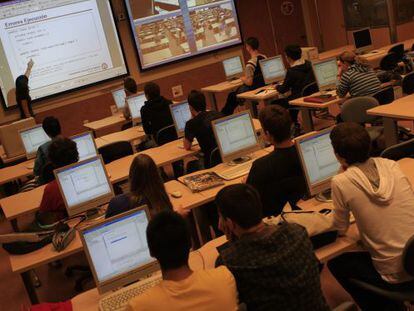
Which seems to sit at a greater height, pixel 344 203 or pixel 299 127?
pixel 344 203

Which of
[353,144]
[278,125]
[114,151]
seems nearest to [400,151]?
[278,125]

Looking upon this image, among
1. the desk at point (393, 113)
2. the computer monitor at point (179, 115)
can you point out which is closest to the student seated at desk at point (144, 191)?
the desk at point (393, 113)

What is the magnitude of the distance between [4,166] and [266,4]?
22.5ft

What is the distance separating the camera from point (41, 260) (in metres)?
3.35

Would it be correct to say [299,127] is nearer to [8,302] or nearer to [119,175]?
[119,175]

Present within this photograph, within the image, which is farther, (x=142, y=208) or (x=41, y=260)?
(x=41, y=260)

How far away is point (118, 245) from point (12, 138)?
203 inches

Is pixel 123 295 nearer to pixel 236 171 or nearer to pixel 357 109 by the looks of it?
pixel 236 171

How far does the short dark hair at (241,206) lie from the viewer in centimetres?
218

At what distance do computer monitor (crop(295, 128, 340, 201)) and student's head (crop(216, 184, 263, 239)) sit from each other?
43.3 inches

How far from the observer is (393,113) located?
4656 mm

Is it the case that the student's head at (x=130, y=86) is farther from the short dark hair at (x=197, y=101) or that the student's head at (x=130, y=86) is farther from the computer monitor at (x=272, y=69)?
the short dark hair at (x=197, y=101)

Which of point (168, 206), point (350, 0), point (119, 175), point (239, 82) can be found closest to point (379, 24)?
point (350, 0)

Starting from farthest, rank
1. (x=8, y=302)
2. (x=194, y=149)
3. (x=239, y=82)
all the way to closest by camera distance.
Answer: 1. (x=239, y=82)
2. (x=194, y=149)
3. (x=8, y=302)
